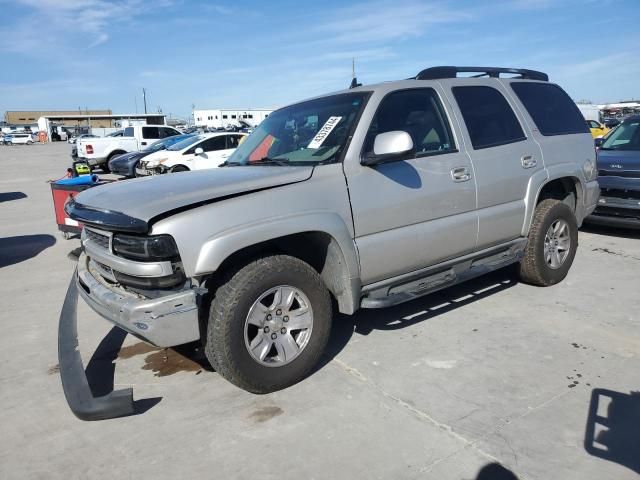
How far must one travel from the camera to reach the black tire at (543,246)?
188 inches

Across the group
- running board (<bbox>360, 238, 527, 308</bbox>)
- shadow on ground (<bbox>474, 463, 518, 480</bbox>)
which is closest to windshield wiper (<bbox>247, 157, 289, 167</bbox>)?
running board (<bbox>360, 238, 527, 308</bbox>)

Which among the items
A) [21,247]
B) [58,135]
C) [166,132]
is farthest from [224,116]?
[21,247]

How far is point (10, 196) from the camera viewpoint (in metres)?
13.8

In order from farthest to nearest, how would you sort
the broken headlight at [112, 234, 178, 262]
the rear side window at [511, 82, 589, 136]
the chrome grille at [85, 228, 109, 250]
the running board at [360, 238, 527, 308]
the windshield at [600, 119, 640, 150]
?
the windshield at [600, 119, 640, 150] < the rear side window at [511, 82, 589, 136] < the running board at [360, 238, 527, 308] < the chrome grille at [85, 228, 109, 250] < the broken headlight at [112, 234, 178, 262]

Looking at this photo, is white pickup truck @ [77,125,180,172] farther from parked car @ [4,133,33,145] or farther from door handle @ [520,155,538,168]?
parked car @ [4,133,33,145]

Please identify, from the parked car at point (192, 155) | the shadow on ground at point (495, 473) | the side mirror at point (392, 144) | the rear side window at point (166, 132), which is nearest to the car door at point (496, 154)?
the side mirror at point (392, 144)

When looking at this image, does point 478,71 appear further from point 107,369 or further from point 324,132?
point 107,369

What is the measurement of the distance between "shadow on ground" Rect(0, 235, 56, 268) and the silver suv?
380 cm

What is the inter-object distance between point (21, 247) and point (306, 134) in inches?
233

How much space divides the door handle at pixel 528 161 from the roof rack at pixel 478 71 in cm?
88

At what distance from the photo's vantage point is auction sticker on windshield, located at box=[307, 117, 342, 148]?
12.2 feet

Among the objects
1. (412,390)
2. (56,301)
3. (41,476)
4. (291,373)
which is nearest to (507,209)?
(412,390)

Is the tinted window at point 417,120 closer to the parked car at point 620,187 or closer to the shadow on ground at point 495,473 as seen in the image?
the shadow on ground at point 495,473

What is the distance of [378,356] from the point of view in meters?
3.76
